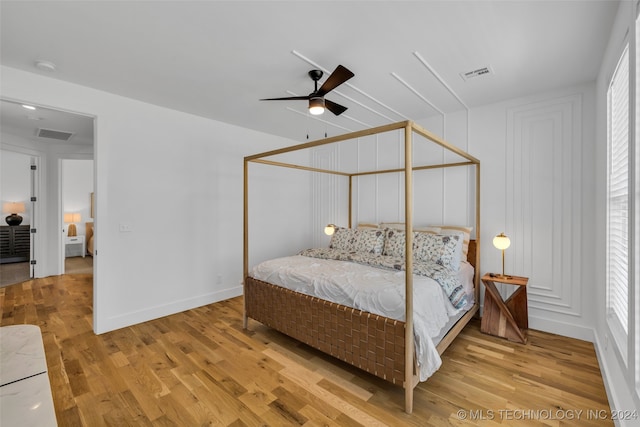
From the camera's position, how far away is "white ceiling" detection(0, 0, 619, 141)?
1.78 m

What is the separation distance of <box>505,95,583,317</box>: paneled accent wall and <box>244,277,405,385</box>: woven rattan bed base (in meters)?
2.15

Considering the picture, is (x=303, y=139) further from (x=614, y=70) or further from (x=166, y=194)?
(x=614, y=70)

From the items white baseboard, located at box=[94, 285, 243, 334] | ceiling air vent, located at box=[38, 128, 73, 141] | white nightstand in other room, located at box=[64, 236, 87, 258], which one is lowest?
white baseboard, located at box=[94, 285, 243, 334]

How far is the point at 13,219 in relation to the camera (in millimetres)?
6191

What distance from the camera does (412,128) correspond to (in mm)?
1858

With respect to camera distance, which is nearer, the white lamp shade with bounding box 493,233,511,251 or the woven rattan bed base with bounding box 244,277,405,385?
the woven rattan bed base with bounding box 244,277,405,385

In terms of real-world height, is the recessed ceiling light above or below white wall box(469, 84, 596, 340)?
above

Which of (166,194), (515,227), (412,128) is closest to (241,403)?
(412,128)

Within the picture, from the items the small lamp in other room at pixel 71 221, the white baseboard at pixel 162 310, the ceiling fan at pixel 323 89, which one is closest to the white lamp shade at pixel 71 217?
the small lamp in other room at pixel 71 221

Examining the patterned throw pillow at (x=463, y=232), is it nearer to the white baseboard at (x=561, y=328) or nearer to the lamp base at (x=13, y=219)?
the white baseboard at (x=561, y=328)

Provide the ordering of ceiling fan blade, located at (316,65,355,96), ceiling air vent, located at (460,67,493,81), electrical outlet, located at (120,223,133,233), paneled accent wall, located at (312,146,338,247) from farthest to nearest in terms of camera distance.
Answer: paneled accent wall, located at (312,146,338,247) → electrical outlet, located at (120,223,133,233) → ceiling air vent, located at (460,67,493,81) → ceiling fan blade, located at (316,65,355,96)

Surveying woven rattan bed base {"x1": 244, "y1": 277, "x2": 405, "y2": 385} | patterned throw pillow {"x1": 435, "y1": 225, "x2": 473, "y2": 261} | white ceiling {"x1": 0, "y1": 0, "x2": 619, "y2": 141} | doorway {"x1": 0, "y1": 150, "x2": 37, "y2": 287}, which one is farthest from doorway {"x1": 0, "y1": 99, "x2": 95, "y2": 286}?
patterned throw pillow {"x1": 435, "y1": 225, "x2": 473, "y2": 261}

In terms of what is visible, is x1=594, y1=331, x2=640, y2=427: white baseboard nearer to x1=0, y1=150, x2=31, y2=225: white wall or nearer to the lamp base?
x1=0, y1=150, x2=31, y2=225: white wall

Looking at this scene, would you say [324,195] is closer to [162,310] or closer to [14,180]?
[162,310]
